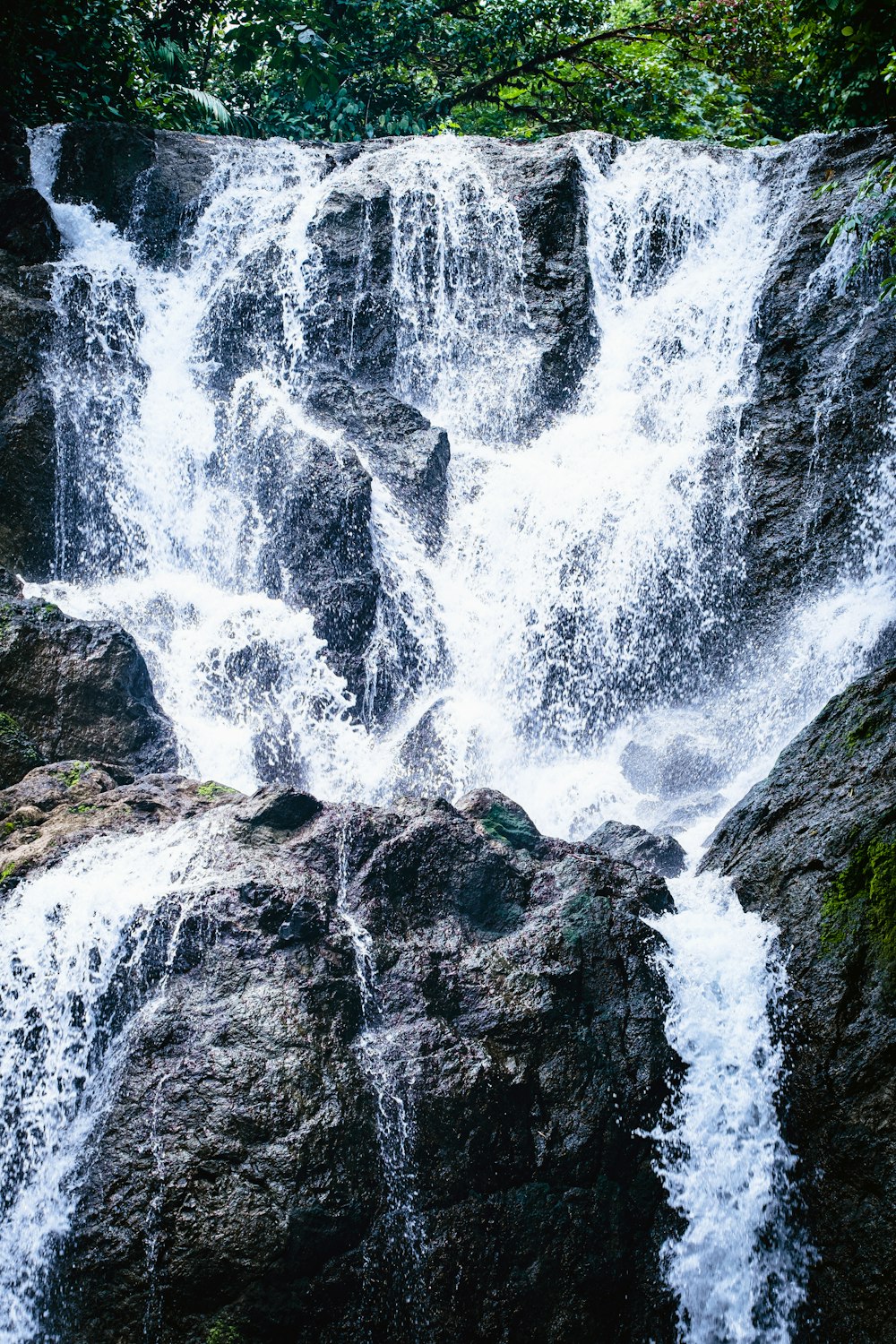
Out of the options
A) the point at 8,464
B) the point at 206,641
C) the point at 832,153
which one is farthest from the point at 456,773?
the point at 832,153

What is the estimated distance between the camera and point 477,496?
9.82 m

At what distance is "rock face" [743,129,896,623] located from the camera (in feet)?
27.6

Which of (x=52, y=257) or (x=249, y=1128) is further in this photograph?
(x=52, y=257)

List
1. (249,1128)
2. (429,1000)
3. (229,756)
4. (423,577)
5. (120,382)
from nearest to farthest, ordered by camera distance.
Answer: (249,1128) → (429,1000) → (229,756) → (423,577) → (120,382)

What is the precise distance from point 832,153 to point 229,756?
28.6ft

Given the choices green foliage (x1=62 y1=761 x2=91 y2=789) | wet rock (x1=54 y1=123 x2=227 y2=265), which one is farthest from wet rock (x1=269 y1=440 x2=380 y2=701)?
wet rock (x1=54 y1=123 x2=227 y2=265)

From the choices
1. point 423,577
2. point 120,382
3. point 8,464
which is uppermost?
point 120,382

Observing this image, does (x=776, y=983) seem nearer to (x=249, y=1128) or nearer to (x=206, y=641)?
(x=249, y=1128)

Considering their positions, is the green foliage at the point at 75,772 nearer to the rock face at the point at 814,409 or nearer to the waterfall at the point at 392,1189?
the waterfall at the point at 392,1189

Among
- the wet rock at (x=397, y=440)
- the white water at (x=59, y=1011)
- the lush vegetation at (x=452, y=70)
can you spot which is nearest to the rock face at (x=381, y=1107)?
the white water at (x=59, y=1011)

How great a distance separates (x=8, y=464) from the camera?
906 cm

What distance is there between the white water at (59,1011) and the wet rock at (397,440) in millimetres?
5019

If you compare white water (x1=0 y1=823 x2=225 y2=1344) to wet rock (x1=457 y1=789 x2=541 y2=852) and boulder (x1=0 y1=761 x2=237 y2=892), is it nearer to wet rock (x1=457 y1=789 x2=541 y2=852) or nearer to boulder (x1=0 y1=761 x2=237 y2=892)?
boulder (x1=0 y1=761 x2=237 y2=892)

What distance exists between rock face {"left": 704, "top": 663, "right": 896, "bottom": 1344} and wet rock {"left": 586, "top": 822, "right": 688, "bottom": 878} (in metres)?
0.42
